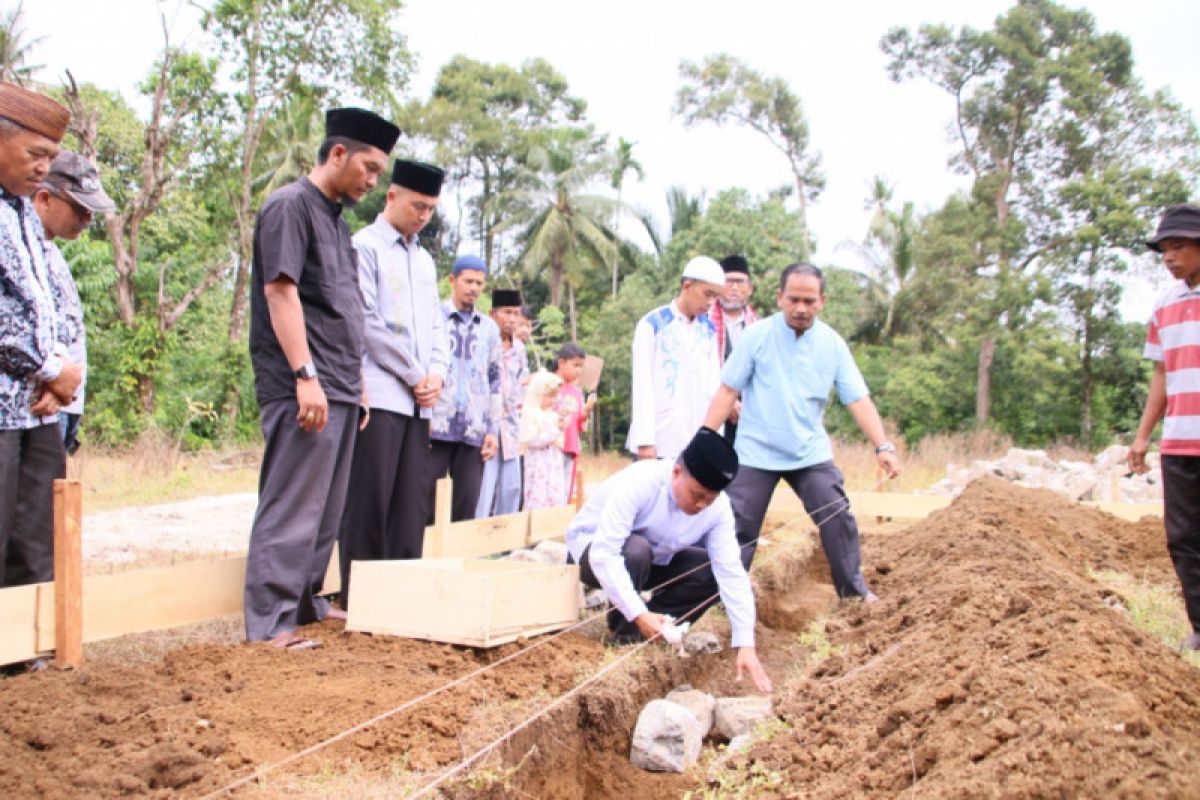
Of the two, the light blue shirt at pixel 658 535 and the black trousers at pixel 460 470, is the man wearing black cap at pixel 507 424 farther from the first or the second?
the light blue shirt at pixel 658 535

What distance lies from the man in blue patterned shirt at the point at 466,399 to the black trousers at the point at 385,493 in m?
0.78

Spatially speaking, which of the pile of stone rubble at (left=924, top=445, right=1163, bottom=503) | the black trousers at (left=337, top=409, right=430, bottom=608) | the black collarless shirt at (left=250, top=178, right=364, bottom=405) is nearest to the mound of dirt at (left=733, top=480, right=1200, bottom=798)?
the black trousers at (left=337, top=409, right=430, bottom=608)

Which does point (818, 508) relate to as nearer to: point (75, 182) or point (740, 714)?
point (740, 714)

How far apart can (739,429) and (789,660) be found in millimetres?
1330

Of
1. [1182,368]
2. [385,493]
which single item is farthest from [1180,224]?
[385,493]

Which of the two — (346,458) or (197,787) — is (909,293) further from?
(197,787)

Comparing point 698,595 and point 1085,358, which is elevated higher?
point 1085,358

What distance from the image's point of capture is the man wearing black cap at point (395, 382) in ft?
15.3

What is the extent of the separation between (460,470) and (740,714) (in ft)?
8.45

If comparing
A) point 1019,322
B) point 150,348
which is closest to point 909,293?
point 1019,322

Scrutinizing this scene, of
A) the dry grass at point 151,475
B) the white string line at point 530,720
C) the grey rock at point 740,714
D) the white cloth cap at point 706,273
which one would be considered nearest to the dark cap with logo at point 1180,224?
the white cloth cap at point 706,273

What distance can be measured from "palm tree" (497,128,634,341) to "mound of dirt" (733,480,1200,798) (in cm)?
2555

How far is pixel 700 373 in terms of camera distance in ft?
20.8

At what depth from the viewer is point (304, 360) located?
3.83 m
